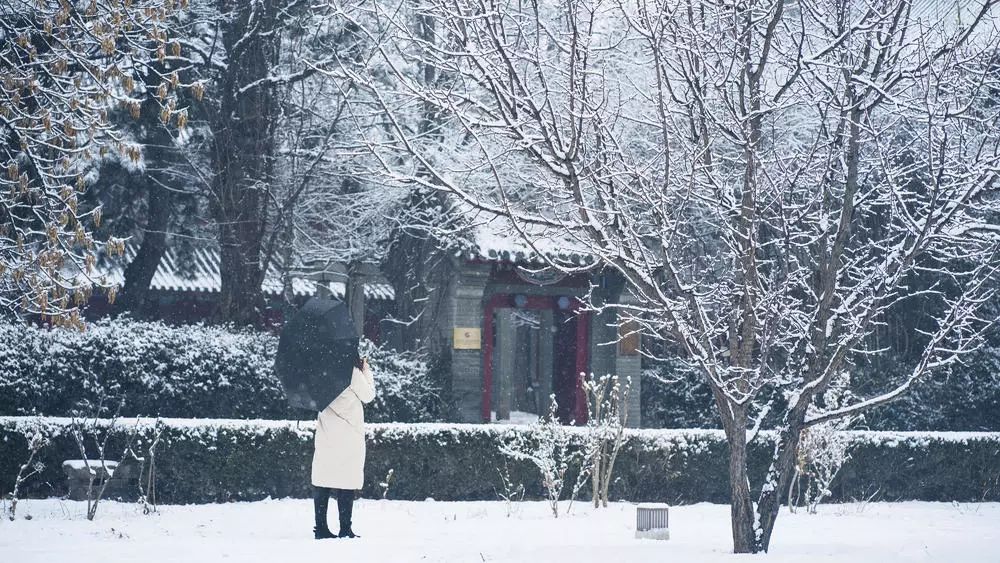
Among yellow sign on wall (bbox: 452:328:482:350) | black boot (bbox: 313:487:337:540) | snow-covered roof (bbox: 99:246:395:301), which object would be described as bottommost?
black boot (bbox: 313:487:337:540)

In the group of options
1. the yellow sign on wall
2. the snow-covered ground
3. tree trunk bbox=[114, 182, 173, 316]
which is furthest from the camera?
tree trunk bbox=[114, 182, 173, 316]

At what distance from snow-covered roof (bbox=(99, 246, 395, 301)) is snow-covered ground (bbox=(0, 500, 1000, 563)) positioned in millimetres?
10312

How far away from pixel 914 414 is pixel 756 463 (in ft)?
12.8

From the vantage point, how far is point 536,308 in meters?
17.2

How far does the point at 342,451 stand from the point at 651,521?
2618 millimetres

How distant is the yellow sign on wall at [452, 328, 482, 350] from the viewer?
50.3 ft

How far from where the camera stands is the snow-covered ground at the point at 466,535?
679 centimetres

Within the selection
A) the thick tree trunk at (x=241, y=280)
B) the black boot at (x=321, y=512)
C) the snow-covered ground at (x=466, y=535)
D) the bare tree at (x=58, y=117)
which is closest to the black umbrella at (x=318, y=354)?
the black boot at (x=321, y=512)

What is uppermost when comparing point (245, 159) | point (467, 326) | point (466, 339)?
point (245, 159)

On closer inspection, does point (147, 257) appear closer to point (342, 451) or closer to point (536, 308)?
point (536, 308)

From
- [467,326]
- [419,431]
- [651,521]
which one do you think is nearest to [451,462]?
[419,431]

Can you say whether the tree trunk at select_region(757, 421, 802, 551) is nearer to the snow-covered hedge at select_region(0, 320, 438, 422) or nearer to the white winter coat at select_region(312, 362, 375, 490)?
the white winter coat at select_region(312, 362, 375, 490)

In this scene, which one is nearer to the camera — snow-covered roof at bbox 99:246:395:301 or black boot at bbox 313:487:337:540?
black boot at bbox 313:487:337:540

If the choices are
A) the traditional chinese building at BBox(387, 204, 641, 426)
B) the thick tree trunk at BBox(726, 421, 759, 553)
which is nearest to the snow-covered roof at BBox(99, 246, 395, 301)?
the traditional chinese building at BBox(387, 204, 641, 426)
